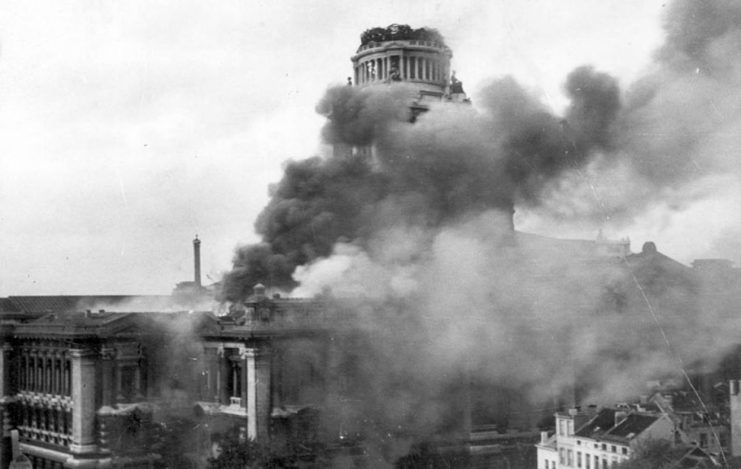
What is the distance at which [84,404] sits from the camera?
52406mm

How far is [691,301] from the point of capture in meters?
43.8

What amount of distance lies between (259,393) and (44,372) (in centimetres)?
1491

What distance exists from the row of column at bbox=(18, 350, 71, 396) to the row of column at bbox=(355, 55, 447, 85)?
27788mm

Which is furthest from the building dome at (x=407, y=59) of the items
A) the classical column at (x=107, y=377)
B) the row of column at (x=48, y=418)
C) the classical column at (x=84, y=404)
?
the row of column at (x=48, y=418)

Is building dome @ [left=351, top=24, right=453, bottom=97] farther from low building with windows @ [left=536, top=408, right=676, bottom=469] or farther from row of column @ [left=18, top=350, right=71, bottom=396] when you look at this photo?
low building with windows @ [left=536, top=408, right=676, bottom=469]

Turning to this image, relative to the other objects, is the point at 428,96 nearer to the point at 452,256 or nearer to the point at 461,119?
the point at 461,119

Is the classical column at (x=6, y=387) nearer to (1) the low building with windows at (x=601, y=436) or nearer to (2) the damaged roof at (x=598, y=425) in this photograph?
(1) the low building with windows at (x=601, y=436)

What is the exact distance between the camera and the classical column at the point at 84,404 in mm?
52281

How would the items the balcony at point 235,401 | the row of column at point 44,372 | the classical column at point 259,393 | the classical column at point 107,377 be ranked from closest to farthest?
the classical column at point 259,393 < the balcony at point 235,401 < the classical column at point 107,377 < the row of column at point 44,372

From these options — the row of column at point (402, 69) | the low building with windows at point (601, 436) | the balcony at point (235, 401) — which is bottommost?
the low building with windows at point (601, 436)

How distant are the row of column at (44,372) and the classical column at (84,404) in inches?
94.7

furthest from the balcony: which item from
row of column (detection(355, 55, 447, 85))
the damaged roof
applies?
row of column (detection(355, 55, 447, 85))

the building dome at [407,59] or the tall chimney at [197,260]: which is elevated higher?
the building dome at [407,59]

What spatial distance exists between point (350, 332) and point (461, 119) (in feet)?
41.3
